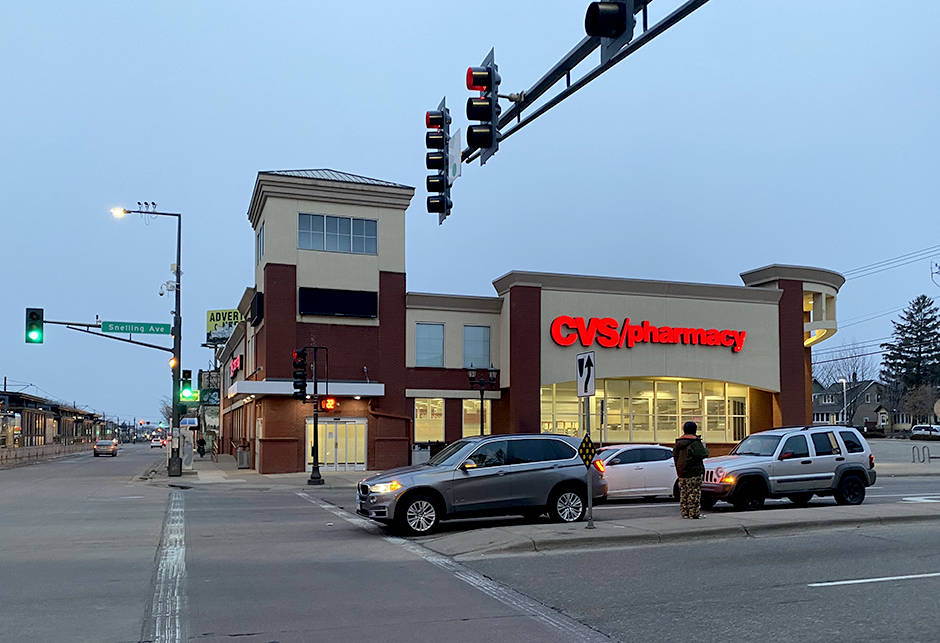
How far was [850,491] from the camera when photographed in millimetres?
18562

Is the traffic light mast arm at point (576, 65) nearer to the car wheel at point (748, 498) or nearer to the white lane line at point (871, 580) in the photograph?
the white lane line at point (871, 580)

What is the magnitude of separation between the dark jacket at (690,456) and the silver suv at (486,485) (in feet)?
5.22

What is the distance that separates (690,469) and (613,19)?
8654 mm

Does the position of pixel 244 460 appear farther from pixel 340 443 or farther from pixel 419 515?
pixel 419 515

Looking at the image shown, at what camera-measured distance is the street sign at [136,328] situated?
33.7 metres

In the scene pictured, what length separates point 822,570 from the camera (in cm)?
1098

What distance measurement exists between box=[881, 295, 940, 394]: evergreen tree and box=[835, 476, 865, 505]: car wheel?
309ft

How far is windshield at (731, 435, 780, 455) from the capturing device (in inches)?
720

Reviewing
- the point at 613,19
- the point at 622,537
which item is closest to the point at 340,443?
the point at 622,537

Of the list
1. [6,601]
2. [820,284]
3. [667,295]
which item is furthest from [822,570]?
[820,284]

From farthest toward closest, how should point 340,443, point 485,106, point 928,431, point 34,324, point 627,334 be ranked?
point 928,431 < point 627,334 < point 340,443 < point 34,324 < point 485,106

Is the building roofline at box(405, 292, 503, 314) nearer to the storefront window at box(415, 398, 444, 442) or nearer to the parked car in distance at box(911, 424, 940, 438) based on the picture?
the storefront window at box(415, 398, 444, 442)

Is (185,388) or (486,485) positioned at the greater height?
(185,388)

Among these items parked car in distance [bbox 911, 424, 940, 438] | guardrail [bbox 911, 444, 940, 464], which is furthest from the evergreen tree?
guardrail [bbox 911, 444, 940, 464]
